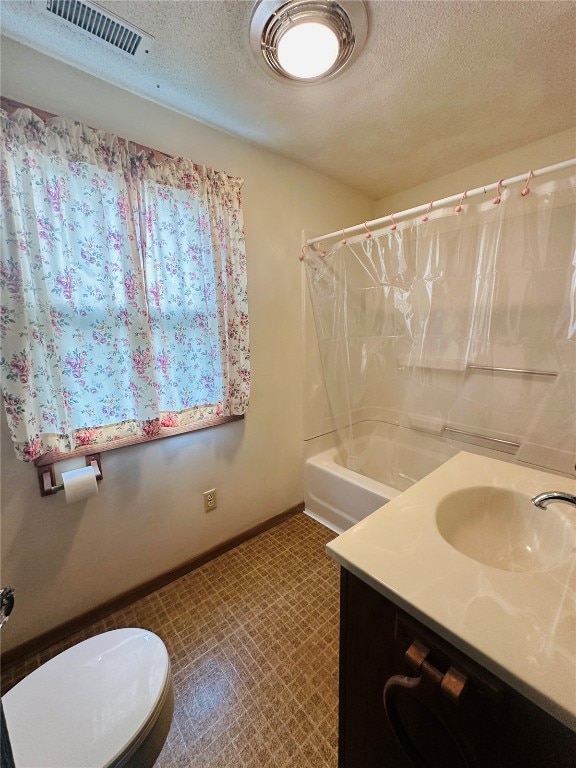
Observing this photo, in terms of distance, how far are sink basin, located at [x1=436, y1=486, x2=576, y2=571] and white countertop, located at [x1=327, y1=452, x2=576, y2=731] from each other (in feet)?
0.13

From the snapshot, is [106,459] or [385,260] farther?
[385,260]

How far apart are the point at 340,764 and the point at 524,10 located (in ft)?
7.55

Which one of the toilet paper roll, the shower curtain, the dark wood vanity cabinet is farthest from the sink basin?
the toilet paper roll

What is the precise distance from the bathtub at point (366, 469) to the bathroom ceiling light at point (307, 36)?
188cm

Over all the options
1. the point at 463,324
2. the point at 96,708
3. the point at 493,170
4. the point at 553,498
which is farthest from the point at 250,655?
the point at 493,170

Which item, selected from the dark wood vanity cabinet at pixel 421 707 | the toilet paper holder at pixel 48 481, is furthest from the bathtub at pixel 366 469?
the toilet paper holder at pixel 48 481

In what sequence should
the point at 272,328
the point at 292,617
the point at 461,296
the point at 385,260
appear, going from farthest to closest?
1. the point at 272,328
2. the point at 385,260
3. the point at 461,296
4. the point at 292,617

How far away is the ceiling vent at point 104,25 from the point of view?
0.92m

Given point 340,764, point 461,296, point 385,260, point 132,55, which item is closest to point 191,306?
point 132,55

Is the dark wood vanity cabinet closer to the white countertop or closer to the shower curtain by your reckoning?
the white countertop

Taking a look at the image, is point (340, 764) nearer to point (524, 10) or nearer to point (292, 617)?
point (292, 617)

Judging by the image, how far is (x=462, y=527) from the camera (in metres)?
0.90

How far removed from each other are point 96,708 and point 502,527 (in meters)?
1.24

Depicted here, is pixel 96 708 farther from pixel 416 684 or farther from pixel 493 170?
pixel 493 170
